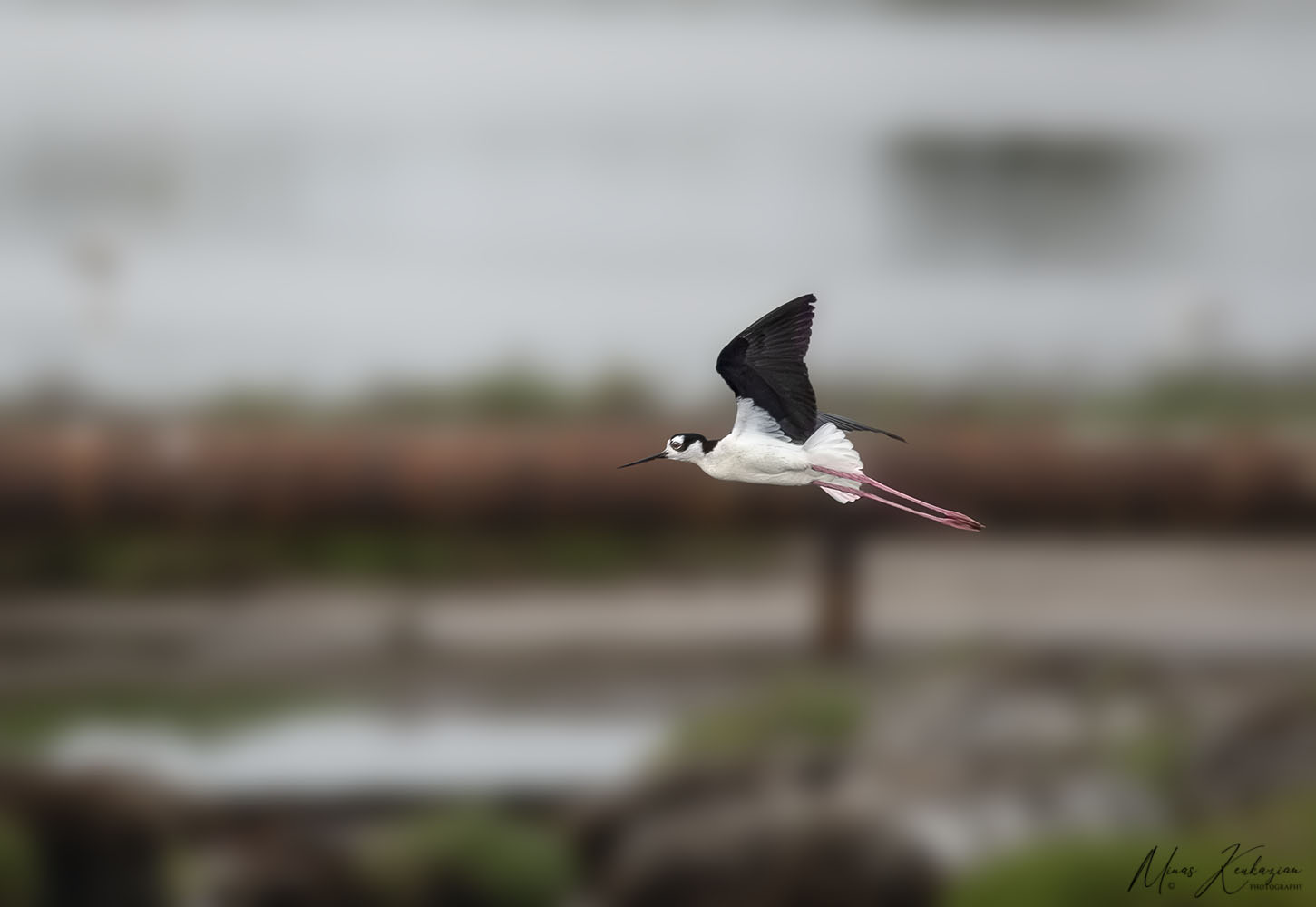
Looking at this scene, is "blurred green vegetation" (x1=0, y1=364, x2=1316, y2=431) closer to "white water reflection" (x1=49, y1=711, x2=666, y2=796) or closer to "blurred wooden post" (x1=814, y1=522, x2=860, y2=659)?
"blurred wooden post" (x1=814, y1=522, x2=860, y2=659)

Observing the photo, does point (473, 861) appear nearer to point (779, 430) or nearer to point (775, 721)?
point (775, 721)

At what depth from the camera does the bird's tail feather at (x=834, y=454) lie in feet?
0.80

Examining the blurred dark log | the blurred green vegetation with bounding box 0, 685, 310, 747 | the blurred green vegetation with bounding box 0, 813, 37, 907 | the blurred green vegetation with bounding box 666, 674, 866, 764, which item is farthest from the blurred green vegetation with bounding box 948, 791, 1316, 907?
A: the blurred green vegetation with bounding box 0, 813, 37, 907

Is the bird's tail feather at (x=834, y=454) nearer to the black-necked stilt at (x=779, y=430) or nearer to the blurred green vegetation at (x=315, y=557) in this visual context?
the black-necked stilt at (x=779, y=430)

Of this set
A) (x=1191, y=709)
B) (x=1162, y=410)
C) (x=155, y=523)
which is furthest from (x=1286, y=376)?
(x=155, y=523)

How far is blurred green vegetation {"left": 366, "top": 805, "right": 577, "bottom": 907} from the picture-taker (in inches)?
36.2

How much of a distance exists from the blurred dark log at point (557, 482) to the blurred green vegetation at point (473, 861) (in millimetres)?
407

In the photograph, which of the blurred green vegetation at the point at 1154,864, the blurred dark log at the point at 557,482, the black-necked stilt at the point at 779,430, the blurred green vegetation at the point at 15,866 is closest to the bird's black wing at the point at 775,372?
the black-necked stilt at the point at 779,430

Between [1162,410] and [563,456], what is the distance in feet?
1.83

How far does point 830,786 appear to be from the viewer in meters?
0.94

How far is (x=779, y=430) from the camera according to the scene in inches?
10.1

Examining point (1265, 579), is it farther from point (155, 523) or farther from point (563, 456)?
point (155, 523)

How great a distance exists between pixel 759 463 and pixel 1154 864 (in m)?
0.74

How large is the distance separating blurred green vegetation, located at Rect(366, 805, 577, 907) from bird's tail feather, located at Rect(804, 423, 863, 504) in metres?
0.77
